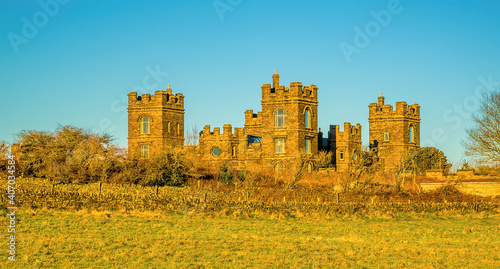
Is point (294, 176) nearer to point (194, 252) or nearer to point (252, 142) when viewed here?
point (252, 142)

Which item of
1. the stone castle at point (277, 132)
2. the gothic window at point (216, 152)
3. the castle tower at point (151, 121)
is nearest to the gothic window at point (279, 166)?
the stone castle at point (277, 132)

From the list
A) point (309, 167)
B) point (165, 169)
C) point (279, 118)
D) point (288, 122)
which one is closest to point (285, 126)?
point (288, 122)

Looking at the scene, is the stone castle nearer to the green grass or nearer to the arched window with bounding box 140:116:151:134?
the arched window with bounding box 140:116:151:134

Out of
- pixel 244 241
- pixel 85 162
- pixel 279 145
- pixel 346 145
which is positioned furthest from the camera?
pixel 346 145

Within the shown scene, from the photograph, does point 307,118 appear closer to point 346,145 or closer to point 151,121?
point 346,145

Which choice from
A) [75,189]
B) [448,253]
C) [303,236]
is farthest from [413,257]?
[75,189]

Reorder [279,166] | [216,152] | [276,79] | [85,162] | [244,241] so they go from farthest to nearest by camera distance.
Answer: [216,152]
[276,79]
[279,166]
[85,162]
[244,241]

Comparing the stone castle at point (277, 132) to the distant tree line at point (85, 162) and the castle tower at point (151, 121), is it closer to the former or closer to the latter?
the castle tower at point (151, 121)

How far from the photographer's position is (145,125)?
188ft

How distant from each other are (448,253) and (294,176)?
2439cm

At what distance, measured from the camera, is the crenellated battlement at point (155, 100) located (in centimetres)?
5716

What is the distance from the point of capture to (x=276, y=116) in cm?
5409

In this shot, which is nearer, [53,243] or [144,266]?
[144,266]

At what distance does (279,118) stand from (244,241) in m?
33.9
